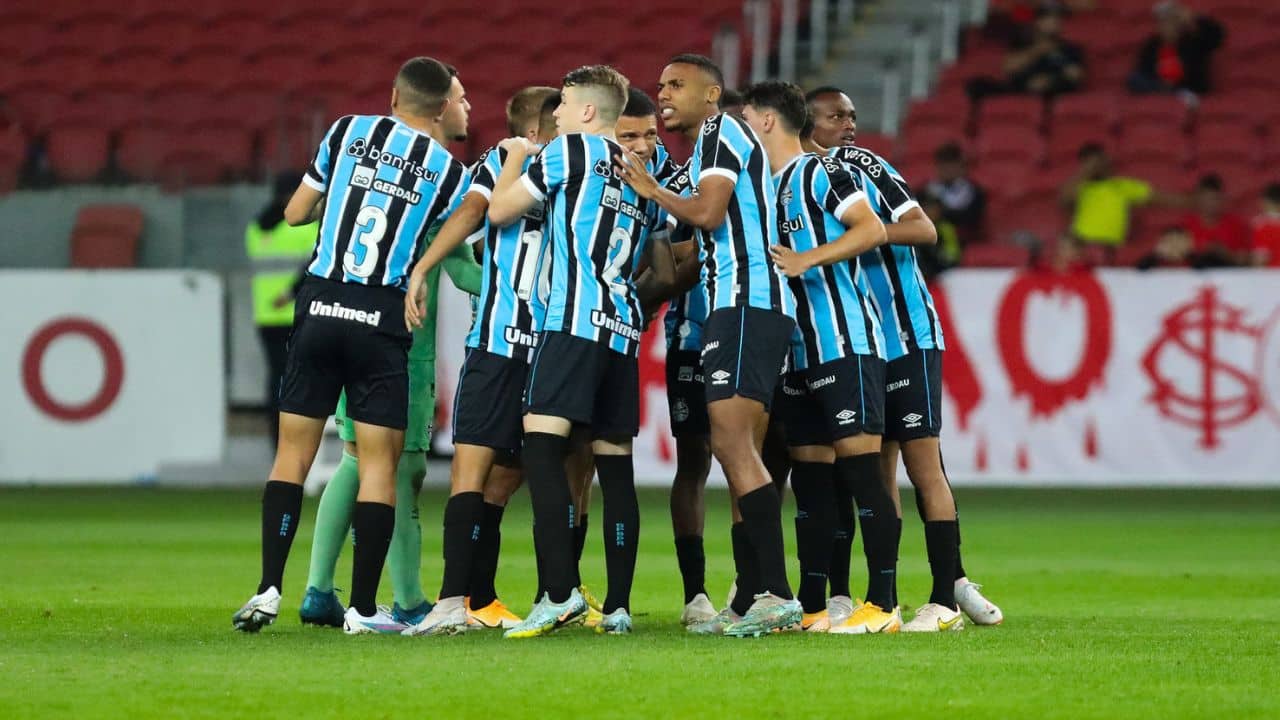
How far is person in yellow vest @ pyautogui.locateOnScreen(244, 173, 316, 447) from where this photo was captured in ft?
45.6

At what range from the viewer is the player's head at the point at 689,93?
6.90 metres

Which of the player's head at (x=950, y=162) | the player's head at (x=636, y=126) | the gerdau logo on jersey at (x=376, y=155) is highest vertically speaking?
the player's head at (x=950, y=162)

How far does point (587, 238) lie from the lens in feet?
20.8

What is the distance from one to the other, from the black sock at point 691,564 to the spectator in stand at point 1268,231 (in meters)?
7.94

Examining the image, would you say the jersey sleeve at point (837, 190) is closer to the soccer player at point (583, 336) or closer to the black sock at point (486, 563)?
the soccer player at point (583, 336)

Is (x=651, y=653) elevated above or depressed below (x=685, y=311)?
below

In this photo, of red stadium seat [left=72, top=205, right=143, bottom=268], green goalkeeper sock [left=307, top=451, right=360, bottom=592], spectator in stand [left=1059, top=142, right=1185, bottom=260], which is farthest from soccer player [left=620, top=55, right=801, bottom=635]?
red stadium seat [left=72, top=205, right=143, bottom=268]

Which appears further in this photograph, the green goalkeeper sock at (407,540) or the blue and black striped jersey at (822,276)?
the green goalkeeper sock at (407,540)

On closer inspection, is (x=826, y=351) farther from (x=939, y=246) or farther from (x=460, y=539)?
(x=939, y=246)

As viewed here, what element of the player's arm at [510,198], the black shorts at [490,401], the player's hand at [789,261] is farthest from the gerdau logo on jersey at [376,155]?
the player's hand at [789,261]

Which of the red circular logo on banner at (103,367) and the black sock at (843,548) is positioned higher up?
the red circular logo on banner at (103,367)

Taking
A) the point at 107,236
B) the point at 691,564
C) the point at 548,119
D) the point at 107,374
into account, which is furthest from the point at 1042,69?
the point at 691,564

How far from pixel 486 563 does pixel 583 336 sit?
970 mm

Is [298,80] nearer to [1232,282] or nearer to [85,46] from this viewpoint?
[85,46]
